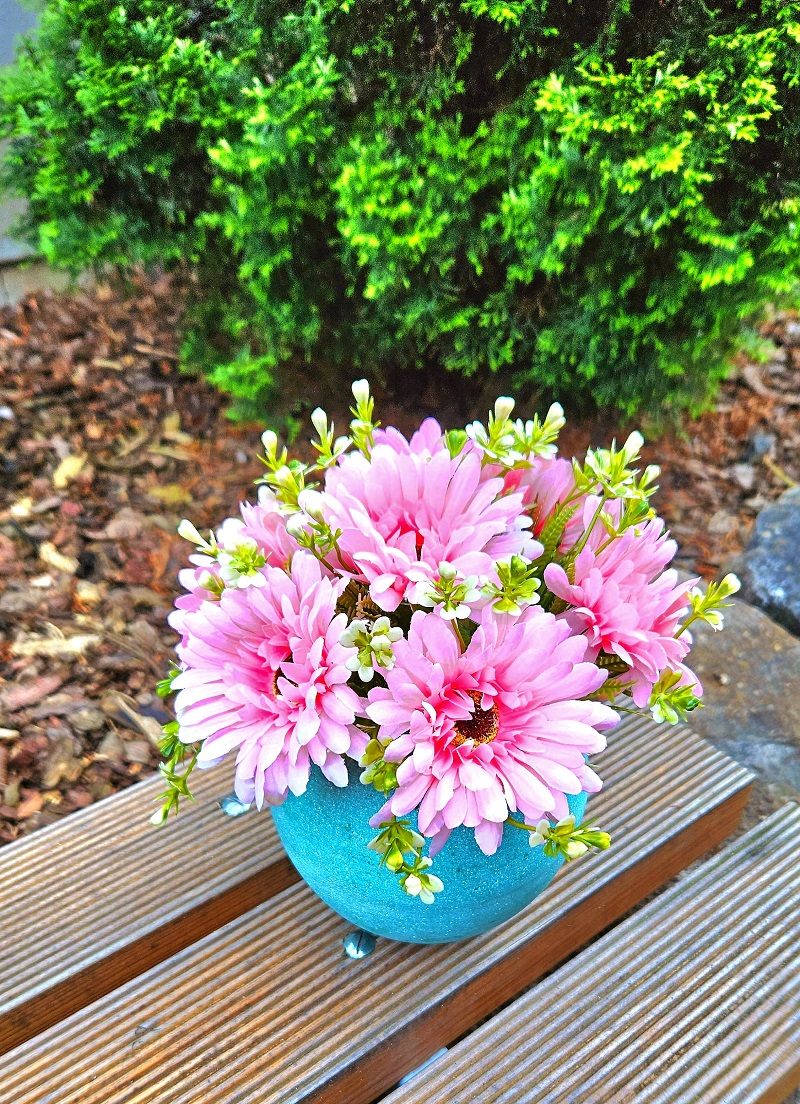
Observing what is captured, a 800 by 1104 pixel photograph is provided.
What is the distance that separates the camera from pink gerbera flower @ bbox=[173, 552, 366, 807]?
27.1 inches

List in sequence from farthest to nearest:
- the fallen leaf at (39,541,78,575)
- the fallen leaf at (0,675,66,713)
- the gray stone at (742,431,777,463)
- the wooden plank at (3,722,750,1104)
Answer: the gray stone at (742,431,777,463) → the fallen leaf at (39,541,78,575) → the fallen leaf at (0,675,66,713) → the wooden plank at (3,722,750,1104)

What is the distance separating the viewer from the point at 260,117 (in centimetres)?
166

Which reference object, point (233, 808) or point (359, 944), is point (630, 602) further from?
point (233, 808)

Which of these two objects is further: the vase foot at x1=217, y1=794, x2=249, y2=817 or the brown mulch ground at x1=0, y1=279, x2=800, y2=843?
the brown mulch ground at x1=0, y1=279, x2=800, y2=843

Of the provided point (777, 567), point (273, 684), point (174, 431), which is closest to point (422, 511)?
point (273, 684)

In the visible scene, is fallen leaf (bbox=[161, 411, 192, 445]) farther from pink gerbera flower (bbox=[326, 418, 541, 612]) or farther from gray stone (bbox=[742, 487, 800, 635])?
pink gerbera flower (bbox=[326, 418, 541, 612])

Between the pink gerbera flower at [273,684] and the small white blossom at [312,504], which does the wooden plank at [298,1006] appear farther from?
the small white blossom at [312,504]

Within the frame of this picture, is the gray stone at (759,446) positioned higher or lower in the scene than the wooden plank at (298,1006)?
higher

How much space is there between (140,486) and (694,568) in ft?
5.14

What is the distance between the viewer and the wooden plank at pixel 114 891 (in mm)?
917

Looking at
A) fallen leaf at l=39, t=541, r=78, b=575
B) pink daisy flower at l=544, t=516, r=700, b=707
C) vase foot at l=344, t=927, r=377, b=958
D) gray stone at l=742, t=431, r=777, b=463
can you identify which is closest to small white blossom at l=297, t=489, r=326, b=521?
pink daisy flower at l=544, t=516, r=700, b=707

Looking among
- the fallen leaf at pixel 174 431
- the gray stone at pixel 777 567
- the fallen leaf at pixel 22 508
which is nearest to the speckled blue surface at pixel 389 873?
the gray stone at pixel 777 567

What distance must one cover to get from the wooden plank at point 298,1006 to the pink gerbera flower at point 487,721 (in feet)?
1.01

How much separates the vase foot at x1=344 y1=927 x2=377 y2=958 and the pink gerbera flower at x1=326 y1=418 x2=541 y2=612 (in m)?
0.45
